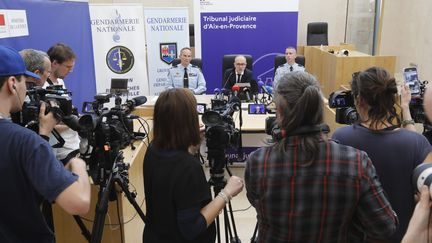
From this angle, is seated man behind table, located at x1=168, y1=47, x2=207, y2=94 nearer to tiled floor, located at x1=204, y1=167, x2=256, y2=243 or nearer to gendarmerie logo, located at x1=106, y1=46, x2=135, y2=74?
gendarmerie logo, located at x1=106, y1=46, x2=135, y2=74

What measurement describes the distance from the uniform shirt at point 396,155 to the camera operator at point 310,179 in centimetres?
31

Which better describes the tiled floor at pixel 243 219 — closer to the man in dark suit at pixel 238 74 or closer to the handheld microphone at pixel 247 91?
the handheld microphone at pixel 247 91

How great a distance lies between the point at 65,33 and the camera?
457 cm

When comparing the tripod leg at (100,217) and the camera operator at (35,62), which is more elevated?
the camera operator at (35,62)

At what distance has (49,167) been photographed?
110cm

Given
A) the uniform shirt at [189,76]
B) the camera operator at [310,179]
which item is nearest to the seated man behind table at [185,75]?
the uniform shirt at [189,76]

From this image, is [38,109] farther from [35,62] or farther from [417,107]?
[417,107]

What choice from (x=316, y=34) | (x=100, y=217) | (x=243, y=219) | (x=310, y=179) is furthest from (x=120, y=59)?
(x=310, y=179)

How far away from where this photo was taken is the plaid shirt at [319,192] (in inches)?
42.0

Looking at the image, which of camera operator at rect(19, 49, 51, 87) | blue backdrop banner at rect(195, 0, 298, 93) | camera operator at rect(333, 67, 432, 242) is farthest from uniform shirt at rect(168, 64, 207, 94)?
camera operator at rect(333, 67, 432, 242)

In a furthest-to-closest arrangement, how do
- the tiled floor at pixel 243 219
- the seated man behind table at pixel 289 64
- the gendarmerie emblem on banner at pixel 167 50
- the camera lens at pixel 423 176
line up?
the gendarmerie emblem on banner at pixel 167 50
the seated man behind table at pixel 289 64
the tiled floor at pixel 243 219
the camera lens at pixel 423 176

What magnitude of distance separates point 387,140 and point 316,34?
6.89 metres

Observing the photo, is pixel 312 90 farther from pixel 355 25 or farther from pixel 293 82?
pixel 355 25

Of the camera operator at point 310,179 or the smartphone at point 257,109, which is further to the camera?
the smartphone at point 257,109
